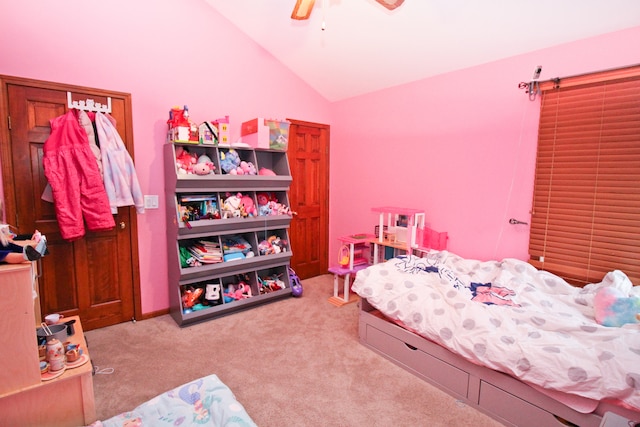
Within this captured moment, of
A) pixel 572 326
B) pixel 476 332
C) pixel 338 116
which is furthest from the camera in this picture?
pixel 338 116

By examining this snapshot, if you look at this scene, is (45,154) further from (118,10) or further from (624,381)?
(624,381)

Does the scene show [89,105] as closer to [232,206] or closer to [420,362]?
[232,206]

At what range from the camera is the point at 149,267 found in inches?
127

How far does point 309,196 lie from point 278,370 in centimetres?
245

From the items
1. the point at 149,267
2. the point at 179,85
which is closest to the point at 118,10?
the point at 179,85

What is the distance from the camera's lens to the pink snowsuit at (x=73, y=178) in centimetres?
256

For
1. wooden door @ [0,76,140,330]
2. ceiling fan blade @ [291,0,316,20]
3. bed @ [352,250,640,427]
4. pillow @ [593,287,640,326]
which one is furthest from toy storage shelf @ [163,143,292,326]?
pillow @ [593,287,640,326]

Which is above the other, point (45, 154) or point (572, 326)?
point (45, 154)

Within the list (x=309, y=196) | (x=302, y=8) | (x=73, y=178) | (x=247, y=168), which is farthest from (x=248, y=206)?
(x=302, y=8)

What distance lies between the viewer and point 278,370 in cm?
241

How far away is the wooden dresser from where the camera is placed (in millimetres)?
1419

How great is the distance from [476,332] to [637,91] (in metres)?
1.99

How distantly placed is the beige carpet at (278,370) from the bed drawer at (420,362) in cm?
6

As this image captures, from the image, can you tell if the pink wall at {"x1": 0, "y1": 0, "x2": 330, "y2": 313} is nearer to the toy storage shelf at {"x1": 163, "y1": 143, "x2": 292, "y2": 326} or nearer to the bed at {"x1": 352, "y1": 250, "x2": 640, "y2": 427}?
the toy storage shelf at {"x1": 163, "y1": 143, "x2": 292, "y2": 326}
